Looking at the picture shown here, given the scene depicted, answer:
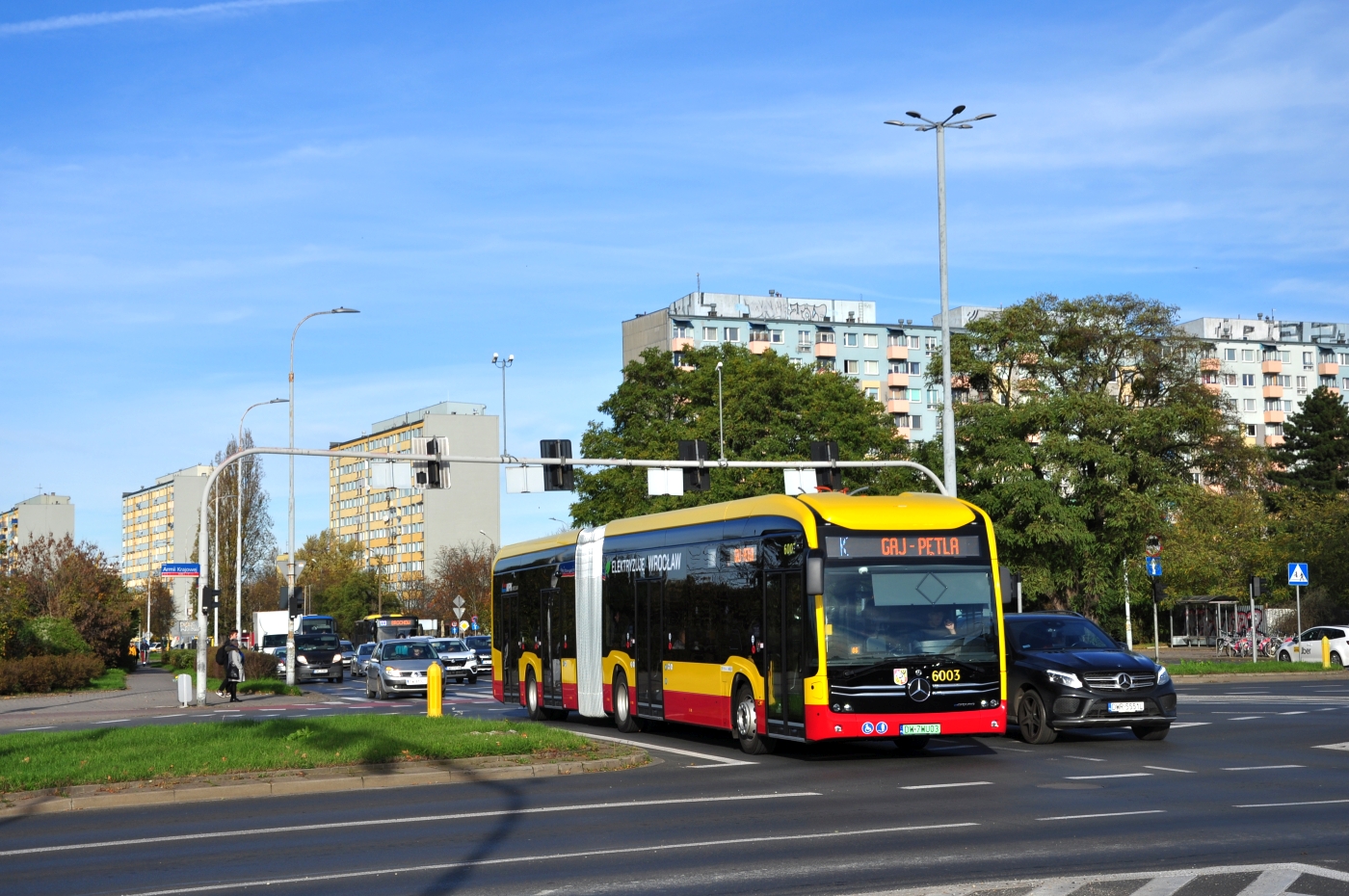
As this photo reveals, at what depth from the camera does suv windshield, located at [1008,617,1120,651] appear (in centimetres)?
2116

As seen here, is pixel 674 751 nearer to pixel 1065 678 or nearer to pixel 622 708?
pixel 622 708

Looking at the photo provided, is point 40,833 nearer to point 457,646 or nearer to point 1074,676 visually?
point 1074,676

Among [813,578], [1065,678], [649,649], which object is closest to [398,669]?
[649,649]

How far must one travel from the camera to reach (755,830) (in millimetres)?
12250

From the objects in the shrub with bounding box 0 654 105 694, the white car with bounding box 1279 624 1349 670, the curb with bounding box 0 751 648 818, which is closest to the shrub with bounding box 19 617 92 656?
the shrub with bounding box 0 654 105 694

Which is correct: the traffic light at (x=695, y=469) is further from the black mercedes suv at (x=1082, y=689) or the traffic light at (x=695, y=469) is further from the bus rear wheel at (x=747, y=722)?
the bus rear wheel at (x=747, y=722)

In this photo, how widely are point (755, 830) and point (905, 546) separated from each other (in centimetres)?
686

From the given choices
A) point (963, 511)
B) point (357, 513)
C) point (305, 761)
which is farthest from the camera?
point (357, 513)

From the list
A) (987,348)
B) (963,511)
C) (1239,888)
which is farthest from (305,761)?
(987,348)

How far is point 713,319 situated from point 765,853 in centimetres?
11116

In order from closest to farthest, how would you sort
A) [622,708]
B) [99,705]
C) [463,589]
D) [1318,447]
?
[622,708] < [99,705] < [1318,447] < [463,589]

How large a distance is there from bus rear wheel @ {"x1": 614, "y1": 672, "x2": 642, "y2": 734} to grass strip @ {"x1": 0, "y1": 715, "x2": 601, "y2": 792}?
7.87 feet

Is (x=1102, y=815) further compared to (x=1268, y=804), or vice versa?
(x=1268, y=804)

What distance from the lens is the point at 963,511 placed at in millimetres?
19203
